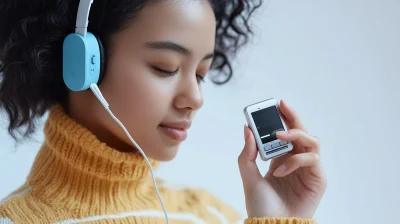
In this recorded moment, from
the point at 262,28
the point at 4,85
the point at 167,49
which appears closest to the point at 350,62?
the point at 262,28

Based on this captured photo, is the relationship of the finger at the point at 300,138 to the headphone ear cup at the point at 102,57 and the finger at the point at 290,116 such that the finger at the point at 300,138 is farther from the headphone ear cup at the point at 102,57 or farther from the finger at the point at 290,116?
the headphone ear cup at the point at 102,57

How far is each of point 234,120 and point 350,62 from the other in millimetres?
325

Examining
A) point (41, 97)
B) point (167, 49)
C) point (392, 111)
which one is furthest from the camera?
point (392, 111)

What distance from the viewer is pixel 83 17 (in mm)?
902

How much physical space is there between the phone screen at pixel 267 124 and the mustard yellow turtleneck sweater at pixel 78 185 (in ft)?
0.45

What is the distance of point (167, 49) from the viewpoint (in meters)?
0.92

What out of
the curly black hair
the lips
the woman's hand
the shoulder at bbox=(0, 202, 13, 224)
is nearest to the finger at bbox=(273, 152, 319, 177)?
the woman's hand

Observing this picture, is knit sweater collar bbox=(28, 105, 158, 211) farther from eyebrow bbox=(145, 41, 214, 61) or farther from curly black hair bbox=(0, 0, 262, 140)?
eyebrow bbox=(145, 41, 214, 61)

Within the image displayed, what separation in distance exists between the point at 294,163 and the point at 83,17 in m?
0.41

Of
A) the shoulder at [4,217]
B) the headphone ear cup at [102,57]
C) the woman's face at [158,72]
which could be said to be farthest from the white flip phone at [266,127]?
the shoulder at [4,217]

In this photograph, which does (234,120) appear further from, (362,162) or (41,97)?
(41,97)

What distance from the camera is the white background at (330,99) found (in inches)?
58.7

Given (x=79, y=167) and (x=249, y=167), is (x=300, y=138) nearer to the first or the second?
(x=249, y=167)

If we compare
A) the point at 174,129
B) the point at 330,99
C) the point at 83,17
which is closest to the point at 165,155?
the point at 174,129
